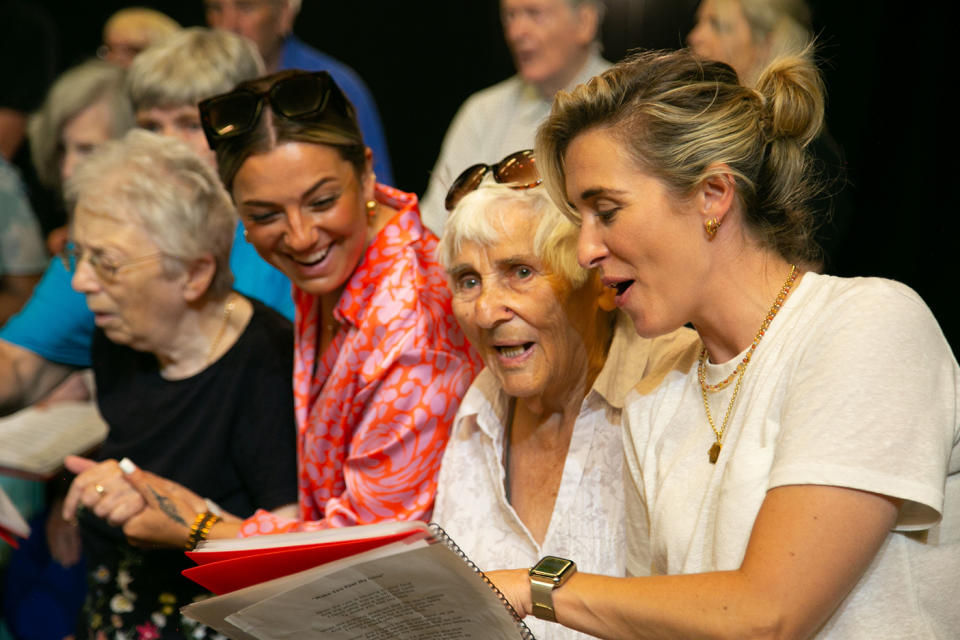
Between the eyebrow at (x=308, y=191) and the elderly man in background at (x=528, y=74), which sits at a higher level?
the elderly man in background at (x=528, y=74)

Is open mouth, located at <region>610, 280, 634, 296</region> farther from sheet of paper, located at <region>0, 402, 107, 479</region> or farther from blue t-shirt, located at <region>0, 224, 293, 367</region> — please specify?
sheet of paper, located at <region>0, 402, 107, 479</region>

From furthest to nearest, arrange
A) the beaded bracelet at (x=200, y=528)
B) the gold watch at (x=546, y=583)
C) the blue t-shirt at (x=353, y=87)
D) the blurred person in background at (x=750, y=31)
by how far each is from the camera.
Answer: the blue t-shirt at (x=353, y=87)
the blurred person in background at (x=750, y=31)
the beaded bracelet at (x=200, y=528)
the gold watch at (x=546, y=583)

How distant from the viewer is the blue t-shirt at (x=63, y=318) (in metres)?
2.64

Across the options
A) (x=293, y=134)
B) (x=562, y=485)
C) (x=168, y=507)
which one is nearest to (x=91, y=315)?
(x=168, y=507)

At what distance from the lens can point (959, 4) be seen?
2.69 metres

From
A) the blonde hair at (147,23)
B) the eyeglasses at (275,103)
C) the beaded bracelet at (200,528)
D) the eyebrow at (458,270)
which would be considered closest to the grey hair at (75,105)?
the blonde hair at (147,23)

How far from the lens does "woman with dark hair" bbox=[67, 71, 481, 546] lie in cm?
202

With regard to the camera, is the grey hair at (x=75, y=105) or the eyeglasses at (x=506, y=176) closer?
the eyeglasses at (x=506, y=176)

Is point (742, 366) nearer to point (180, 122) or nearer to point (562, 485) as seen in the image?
point (562, 485)

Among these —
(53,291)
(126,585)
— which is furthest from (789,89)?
(53,291)

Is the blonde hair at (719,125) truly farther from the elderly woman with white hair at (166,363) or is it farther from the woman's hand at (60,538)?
the woman's hand at (60,538)

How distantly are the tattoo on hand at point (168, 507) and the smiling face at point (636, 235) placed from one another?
1037mm

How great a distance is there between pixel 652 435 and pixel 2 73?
11.8ft

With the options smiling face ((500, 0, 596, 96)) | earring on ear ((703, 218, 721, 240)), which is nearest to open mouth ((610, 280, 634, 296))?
earring on ear ((703, 218, 721, 240))
